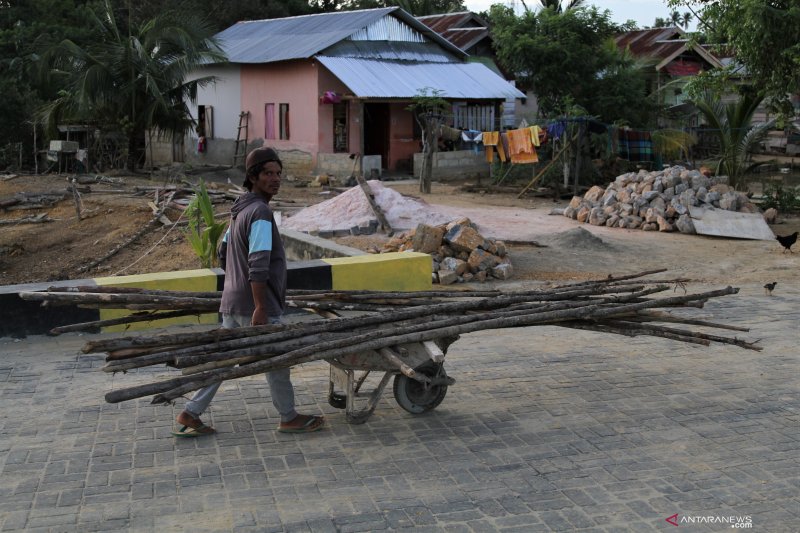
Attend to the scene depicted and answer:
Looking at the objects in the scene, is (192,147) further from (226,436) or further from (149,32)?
(226,436)

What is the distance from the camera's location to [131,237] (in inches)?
584

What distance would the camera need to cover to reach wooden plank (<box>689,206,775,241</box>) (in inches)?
594

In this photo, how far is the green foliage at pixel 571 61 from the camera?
25016 mm

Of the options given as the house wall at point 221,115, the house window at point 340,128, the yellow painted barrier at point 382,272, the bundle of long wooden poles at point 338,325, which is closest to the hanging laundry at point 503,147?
the house window at point 340,128

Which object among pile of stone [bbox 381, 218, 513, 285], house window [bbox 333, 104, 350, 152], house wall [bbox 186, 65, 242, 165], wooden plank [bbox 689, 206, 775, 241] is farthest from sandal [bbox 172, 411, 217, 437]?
house wall [bbox 186, 65, 242, 165]

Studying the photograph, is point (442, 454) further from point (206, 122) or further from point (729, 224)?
point (206, 122)

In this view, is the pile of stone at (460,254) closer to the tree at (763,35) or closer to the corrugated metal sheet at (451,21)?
the tree at (763,35)

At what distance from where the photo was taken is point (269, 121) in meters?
27.9

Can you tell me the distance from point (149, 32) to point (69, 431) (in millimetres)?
19793

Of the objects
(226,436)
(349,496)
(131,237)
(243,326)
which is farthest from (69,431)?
(131,237)

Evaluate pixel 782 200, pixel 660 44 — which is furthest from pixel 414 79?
pixel 660 44

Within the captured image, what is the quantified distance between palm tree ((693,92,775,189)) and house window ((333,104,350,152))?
10.9 meters

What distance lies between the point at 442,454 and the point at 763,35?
1202cm

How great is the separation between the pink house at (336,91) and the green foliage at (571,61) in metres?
2.14
